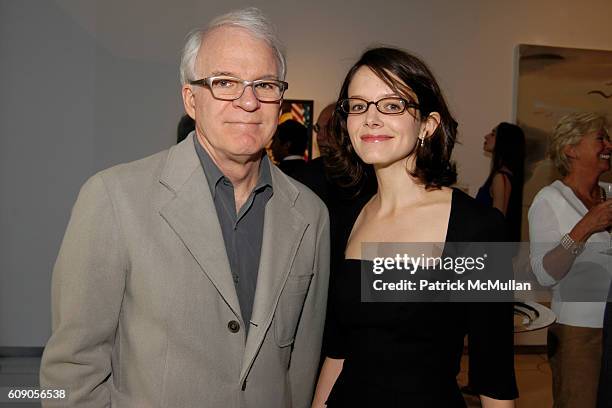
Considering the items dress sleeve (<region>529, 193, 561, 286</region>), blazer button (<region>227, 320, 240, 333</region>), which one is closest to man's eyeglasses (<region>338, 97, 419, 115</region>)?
blazer button (<region>227, 320, 240, 333</region>)

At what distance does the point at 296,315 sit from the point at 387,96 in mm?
728

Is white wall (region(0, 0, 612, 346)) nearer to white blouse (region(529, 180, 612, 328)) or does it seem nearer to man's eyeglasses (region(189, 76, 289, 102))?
white blouse (region(529, 180, 612, 328))

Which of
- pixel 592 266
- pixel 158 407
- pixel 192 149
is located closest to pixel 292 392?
pixel 158 407

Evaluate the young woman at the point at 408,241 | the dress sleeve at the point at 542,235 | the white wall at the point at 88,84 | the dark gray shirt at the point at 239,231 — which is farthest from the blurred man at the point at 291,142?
the dark gray shirt at the point at 239,231

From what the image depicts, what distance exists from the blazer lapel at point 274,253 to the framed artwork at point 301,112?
3248 mm

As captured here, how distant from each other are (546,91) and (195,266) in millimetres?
4730

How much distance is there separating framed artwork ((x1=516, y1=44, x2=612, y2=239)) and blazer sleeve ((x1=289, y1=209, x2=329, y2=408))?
3904 millimetres

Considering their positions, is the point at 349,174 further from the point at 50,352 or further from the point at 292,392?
the point at 50,352

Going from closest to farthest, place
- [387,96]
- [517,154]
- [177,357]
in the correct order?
[177,357], [387,96], [517,154]

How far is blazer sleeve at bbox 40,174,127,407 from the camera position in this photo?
1.40 metres

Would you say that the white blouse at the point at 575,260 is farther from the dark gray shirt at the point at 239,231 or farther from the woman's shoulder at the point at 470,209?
the dark gray shirt at the point at 239,231

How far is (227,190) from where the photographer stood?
161 centimetres

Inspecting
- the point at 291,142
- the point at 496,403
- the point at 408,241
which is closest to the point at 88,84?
the point at 291,142

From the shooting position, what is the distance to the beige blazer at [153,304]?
1417 millimetres
